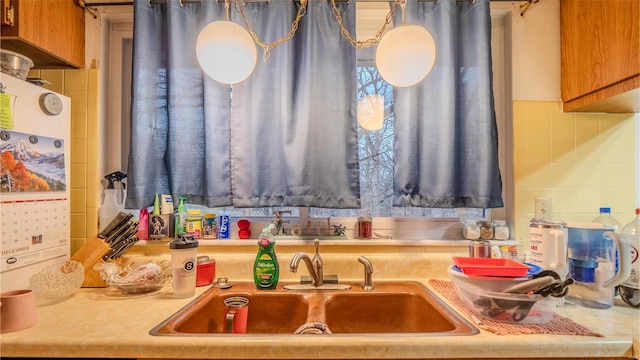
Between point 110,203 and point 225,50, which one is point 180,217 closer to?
point 110,203

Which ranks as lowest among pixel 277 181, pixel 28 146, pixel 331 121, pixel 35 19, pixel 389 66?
pixel 277 181

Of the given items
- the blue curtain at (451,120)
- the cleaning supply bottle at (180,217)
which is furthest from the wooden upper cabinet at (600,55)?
the cleaning supply bottle at (180,217)

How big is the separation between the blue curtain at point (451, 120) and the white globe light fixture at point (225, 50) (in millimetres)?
739

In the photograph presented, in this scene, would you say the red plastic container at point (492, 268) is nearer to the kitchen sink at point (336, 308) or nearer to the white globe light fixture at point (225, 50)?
the kitchen sink at point (336, 308)

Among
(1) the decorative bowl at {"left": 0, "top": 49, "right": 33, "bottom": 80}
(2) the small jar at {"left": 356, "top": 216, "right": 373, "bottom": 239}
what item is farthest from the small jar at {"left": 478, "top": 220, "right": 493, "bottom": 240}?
(1) the decorative bowl at {"left": 0, "top": 49, "right": 33, "bottom": 80}

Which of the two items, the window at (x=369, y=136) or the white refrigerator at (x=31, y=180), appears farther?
the window at (x=369, y=136)

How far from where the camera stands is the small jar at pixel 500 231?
1.62 meters

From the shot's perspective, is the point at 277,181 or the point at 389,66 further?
the point at 277,181

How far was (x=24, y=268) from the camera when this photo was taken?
1215mm

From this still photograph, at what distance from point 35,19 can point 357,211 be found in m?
1.62

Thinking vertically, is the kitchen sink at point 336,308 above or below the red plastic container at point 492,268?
below

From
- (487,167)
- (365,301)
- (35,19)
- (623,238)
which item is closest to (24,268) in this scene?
(35,19)

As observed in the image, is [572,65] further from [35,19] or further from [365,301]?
[35,19]

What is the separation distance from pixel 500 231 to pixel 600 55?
0.84 meters
